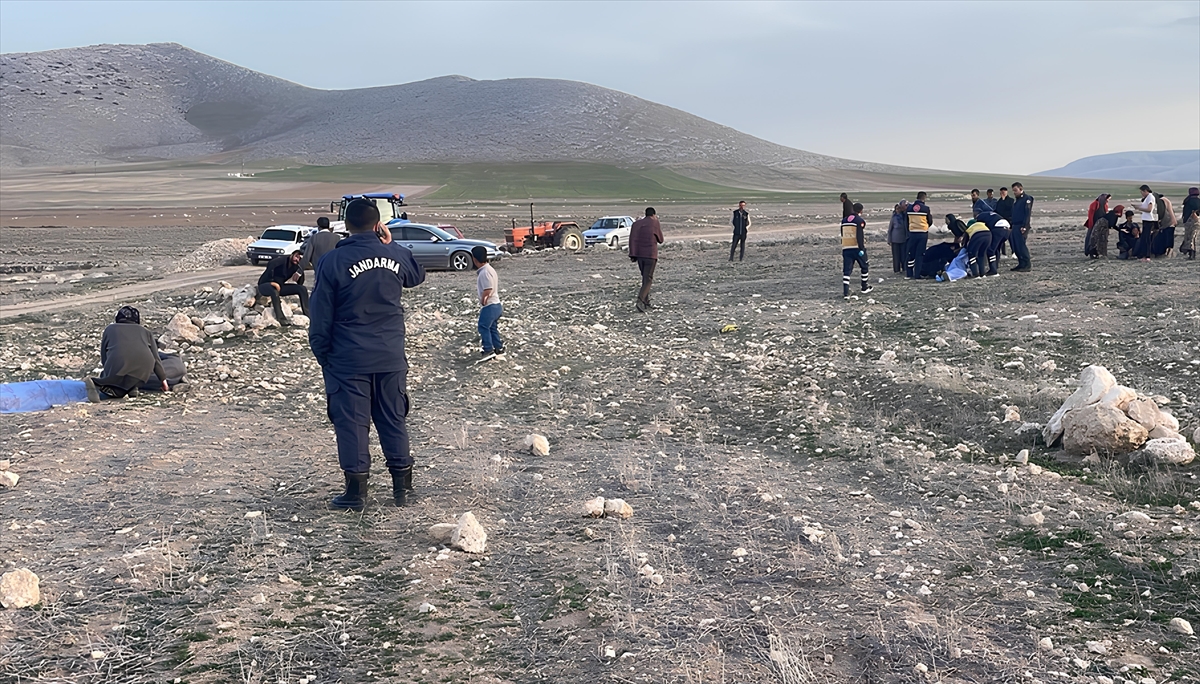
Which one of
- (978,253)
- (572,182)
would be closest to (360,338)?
(978,253)

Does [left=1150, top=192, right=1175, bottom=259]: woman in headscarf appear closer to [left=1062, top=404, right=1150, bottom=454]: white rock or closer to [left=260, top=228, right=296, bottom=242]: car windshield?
[left=1062, top=404, right=1150, bottom=454]: white rock

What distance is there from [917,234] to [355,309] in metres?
13.1

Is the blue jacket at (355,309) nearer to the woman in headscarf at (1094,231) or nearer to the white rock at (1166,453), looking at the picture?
the white rock at (1166,453)

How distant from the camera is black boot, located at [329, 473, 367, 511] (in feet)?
18.0

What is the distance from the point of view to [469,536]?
→ 4.89 meters

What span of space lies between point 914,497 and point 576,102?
15112 cm

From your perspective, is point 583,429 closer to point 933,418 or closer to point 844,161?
point 933,418

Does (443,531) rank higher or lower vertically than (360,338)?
lower

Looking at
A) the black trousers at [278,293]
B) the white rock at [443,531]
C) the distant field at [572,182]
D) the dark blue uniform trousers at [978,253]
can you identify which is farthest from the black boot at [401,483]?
the distant field at [572,182]

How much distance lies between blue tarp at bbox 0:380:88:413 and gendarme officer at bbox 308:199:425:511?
195 inches

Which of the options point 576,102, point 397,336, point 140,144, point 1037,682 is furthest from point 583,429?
point 140,144

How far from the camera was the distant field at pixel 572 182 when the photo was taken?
3327 inches

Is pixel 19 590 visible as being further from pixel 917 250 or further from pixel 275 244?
pixel 275 244

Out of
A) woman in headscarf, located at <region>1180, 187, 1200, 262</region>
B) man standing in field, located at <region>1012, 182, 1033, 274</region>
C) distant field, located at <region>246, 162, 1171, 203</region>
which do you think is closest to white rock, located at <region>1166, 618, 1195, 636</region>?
man standing in field, located at <region>1012, 182, 1033, 274</region>
